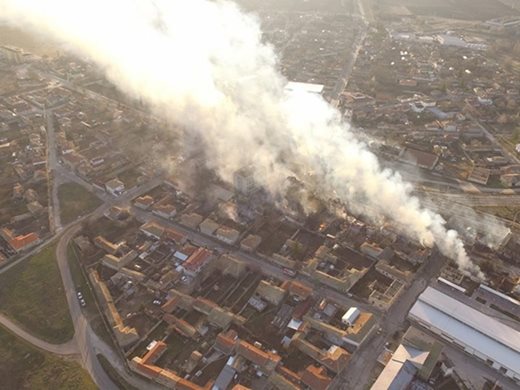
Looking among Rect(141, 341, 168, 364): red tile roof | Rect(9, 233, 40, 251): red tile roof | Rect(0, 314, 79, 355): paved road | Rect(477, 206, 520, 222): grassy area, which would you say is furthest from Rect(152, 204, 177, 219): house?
Rect(477, 206, 520, 222): grassy area

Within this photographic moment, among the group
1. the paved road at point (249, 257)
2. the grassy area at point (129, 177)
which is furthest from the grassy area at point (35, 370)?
the grassy area at point (129, 177)

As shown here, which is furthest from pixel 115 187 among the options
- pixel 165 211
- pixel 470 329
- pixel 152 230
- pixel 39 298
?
pixel 470 329

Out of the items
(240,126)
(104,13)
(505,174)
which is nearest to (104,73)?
(104,13)

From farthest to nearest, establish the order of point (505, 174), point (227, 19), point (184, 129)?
point (227, 19)
point (184, 129)
point (505, 174)

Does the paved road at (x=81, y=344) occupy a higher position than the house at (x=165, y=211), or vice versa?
the house at (x=165, y=211)

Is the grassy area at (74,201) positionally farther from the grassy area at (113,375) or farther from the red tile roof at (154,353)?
the red tile roof at (154,353)

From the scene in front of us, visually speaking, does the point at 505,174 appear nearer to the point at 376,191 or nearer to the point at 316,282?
the point at 376,191
